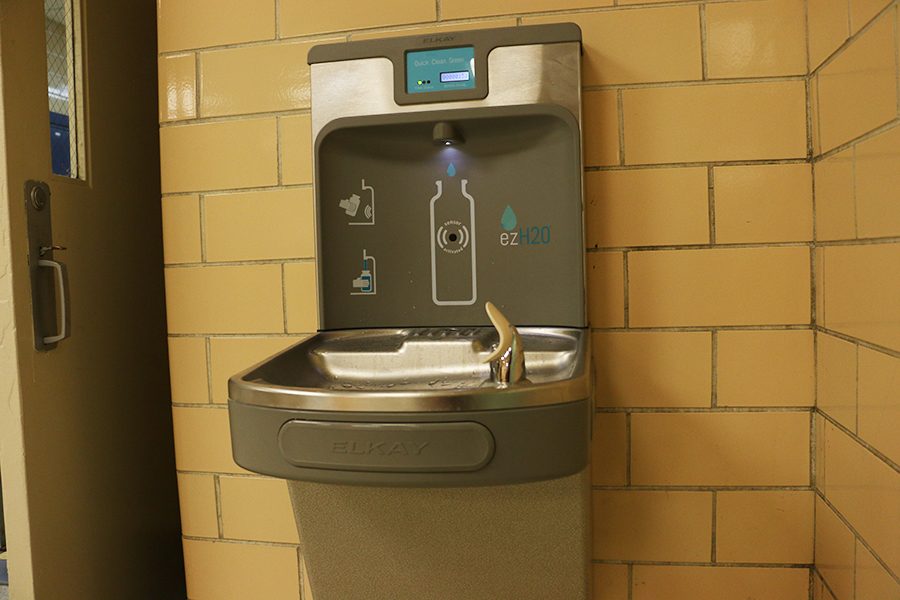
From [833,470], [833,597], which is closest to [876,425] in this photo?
[833,470]

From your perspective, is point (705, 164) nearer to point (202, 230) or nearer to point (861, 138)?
point (861, 138)

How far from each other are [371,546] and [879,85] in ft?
3.05

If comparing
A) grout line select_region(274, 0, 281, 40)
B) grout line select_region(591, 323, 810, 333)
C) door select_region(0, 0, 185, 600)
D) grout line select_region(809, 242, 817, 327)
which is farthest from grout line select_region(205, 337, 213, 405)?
grout line select_region(809, 242, 817, 327)

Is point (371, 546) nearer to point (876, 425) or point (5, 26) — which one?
point (876, 425)

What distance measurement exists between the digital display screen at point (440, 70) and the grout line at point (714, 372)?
590mm

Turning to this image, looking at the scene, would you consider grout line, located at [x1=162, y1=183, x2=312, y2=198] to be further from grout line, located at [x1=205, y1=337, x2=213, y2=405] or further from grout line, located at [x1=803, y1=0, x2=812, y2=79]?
grout line, located at [x1=803, y1=0, x2=812, y2=79]

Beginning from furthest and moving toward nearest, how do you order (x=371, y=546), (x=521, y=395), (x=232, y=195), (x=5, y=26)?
1. (x=232, y=195)
2. (x=5, y=26)
3. (x=371, y=546)
4. (x=521, y=395)

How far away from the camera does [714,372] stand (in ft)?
3.66

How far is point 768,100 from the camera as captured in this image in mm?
1089

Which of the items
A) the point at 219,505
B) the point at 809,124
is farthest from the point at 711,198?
the point at 219,505

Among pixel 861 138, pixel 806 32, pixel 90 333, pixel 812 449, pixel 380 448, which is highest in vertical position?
pixel 806 32

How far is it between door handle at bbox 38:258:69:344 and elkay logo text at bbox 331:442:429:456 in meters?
0.71

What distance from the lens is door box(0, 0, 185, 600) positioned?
1112 mm

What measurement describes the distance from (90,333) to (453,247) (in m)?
0.78
